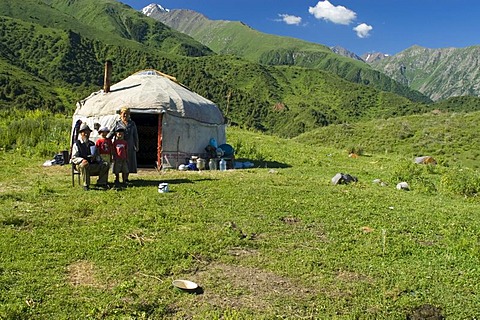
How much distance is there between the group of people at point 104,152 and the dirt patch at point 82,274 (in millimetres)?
4159

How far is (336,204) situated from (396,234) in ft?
6.16

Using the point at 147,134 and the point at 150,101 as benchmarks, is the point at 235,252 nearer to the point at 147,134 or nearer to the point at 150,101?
the point at 150,101

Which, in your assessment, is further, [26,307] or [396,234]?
[396,234]

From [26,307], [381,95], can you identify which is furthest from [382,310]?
[381,95]

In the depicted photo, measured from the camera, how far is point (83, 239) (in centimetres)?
586

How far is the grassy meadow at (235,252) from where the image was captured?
426 cm

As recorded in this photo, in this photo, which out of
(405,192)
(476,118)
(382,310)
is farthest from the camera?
(476,118)

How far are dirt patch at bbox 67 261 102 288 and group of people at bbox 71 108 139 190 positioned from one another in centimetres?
416

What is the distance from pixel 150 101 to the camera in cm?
1295

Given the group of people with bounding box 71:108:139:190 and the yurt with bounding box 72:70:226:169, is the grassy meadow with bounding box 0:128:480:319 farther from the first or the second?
the yurt with bounding box 72:70:226:169

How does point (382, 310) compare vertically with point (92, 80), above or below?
below

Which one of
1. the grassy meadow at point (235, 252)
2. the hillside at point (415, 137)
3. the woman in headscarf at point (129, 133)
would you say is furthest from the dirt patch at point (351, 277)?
the hillside at point (415, 137)

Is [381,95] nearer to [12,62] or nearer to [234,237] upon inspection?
[12,62]

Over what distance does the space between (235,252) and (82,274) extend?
188 centimetres
